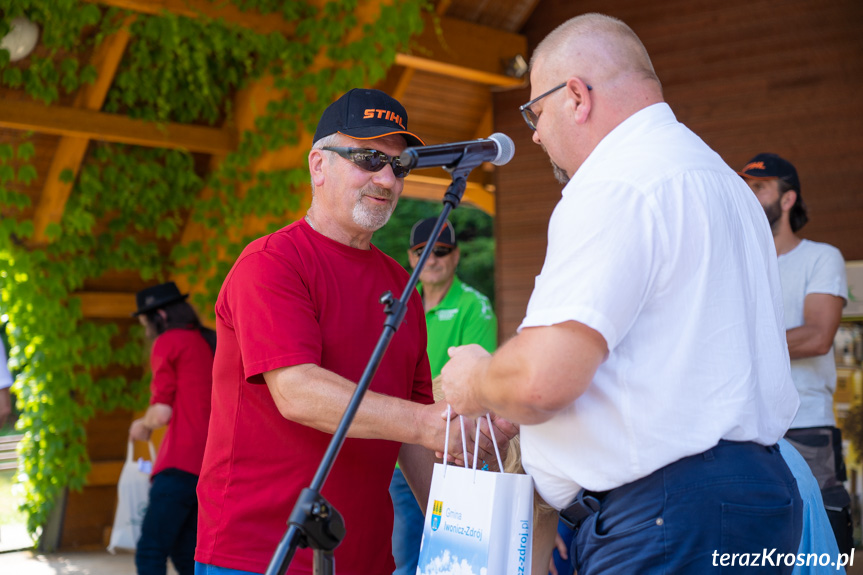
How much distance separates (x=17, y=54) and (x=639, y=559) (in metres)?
5.71

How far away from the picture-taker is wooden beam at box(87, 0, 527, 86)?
5656 millimetres

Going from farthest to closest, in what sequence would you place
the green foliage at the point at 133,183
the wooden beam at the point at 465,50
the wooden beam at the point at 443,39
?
the wooden beam at the point at 465,50
the green foliage at the point at 133,183
the wooden beam at the point at 443,39

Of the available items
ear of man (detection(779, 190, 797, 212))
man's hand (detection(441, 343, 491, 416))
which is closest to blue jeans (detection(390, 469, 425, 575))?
ear of man (detection(779, 190, 797, 212))

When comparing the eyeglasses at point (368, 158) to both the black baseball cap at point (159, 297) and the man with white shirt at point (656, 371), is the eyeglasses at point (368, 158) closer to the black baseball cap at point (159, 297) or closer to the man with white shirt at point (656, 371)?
the man with white shirt at point (656, 371)

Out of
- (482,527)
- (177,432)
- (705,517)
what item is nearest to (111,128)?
(177,432)

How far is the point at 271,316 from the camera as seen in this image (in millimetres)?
1975

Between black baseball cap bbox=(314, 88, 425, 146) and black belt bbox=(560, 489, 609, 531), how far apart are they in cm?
109

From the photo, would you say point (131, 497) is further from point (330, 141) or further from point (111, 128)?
point (330, 141)

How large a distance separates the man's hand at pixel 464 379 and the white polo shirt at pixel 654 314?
0.56 feet

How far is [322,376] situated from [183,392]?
2936 millimetres

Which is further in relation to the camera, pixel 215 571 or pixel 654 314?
pixel 215 571

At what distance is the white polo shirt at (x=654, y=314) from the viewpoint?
4.81ft

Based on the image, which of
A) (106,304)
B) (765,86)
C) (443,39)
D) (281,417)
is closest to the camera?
(281,417)

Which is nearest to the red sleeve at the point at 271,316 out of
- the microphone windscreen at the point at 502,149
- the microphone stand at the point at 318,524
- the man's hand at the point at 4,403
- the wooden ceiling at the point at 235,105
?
the microphone stand at the point at 318,524
